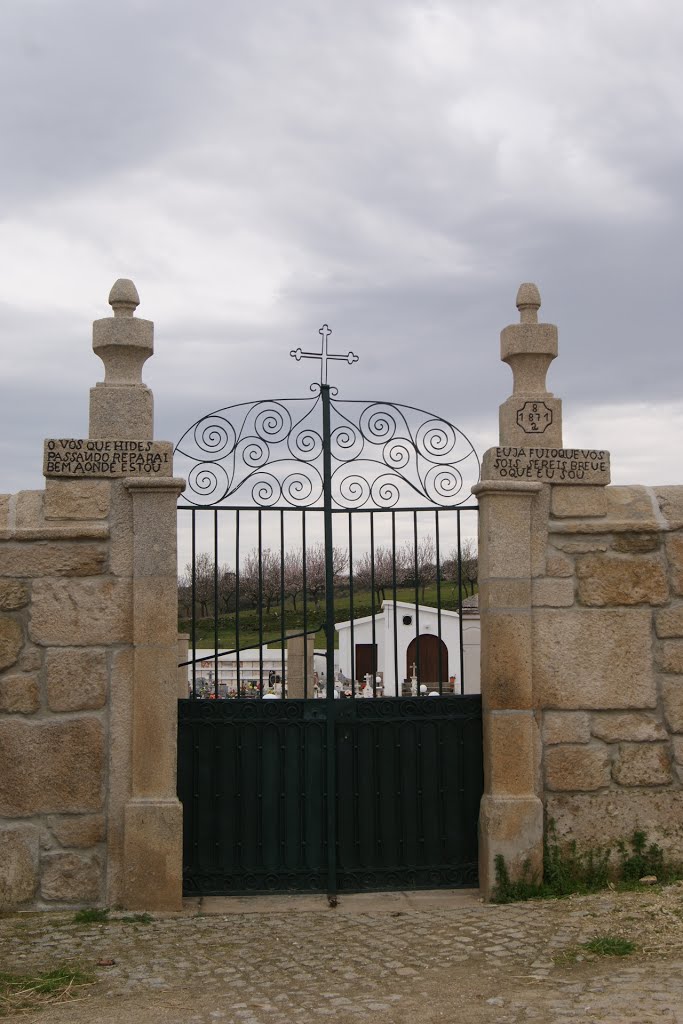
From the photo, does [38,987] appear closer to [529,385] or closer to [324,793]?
[324,793]

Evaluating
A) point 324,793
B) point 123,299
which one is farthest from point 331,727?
point 123,299

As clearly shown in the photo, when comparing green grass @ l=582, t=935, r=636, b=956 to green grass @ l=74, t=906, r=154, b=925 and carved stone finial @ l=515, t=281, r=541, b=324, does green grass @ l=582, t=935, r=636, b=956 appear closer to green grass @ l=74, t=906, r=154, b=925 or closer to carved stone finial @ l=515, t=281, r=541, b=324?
green grass @ l=74, t=906, r=154, b=925

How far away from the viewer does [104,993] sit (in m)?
4.66

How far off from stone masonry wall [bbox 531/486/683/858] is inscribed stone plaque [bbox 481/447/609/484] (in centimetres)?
9

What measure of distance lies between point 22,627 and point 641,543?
371 cm

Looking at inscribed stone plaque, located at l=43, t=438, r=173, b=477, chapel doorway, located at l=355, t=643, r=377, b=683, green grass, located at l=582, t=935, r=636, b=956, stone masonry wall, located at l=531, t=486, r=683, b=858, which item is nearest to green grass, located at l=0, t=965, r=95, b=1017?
green grass, located at l=582, t=935, r=636, b=956

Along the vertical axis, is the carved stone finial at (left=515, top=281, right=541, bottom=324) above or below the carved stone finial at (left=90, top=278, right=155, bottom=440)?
above

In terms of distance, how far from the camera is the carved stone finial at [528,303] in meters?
6.66

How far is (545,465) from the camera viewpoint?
642 centimetres

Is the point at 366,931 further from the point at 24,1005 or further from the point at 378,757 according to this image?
the point at 24,1005

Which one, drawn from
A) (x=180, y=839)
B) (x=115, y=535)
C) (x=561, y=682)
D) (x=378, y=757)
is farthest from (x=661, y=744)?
(x=115, y=535)

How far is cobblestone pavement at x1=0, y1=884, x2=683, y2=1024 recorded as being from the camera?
4.41 metres

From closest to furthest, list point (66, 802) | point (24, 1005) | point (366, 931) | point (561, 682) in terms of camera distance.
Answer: point (24, 1005) < point (366, 931) < point (66, 802) < point (561, 682)

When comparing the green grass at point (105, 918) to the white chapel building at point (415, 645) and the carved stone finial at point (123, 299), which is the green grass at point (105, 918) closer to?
the carved stone finial at point (123, 299)
